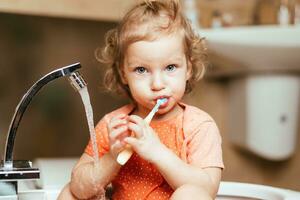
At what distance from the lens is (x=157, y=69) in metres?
0.94

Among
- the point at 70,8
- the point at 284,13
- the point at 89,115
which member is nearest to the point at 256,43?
the point at 284,13

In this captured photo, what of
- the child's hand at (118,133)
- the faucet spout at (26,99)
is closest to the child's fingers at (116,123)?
the child's hand at (118,133)

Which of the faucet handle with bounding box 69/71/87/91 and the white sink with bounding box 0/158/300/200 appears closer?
the faucet handle with bounding box 69/71/87/91

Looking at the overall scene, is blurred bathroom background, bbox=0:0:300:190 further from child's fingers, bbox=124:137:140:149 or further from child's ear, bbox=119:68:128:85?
child's fingers, bbox=124:137:140:149

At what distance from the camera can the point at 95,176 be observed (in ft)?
3.16

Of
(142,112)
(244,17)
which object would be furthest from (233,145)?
(142,112)

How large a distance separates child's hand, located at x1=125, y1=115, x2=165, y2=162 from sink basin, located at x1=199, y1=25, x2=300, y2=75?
0.66 metres

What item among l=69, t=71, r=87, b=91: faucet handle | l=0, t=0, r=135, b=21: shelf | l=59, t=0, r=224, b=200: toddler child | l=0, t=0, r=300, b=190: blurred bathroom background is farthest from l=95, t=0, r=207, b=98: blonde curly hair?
Answer: l=0, t=0, r=300, b=190: blurred bathroom background

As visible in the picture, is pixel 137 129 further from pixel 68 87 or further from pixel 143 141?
pixel 68 87

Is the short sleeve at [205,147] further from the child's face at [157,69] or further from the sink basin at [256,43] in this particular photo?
the sink basin at [256,43]

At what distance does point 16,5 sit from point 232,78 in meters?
0.75

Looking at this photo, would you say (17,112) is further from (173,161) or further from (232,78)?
(232,78)

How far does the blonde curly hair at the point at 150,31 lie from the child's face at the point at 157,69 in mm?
14

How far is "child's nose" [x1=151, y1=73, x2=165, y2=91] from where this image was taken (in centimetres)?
93
